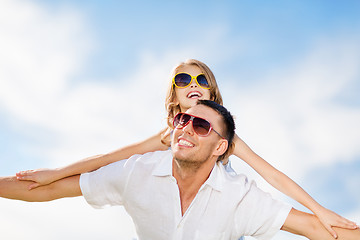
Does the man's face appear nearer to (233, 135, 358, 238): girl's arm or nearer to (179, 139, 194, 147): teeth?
(179, 139, 194, 147): teeth

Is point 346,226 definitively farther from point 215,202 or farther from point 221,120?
point 221,120

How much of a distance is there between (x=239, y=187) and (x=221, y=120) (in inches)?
32.7

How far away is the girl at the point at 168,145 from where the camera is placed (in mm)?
4645

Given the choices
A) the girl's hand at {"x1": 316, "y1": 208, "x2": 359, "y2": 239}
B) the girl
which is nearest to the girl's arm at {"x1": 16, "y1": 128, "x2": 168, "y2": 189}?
the girl

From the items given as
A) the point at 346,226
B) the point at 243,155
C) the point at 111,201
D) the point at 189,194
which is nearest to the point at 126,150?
the point at 111,201

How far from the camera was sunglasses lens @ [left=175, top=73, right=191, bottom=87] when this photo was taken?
5965mm

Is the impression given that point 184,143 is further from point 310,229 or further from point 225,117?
point 310,229

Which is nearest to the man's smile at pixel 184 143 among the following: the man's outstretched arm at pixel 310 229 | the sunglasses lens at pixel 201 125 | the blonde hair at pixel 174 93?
the sunglasses lens at pixel 201 125

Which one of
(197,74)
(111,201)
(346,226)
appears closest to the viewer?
(346,226)

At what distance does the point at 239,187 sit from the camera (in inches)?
173

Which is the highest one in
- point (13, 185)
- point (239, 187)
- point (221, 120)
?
point (221, 120)

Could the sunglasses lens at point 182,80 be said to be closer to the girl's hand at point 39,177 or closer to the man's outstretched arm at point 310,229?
the girl's hand at point 39,177

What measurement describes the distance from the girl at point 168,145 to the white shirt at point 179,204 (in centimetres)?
47

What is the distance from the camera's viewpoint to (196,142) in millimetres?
4500
